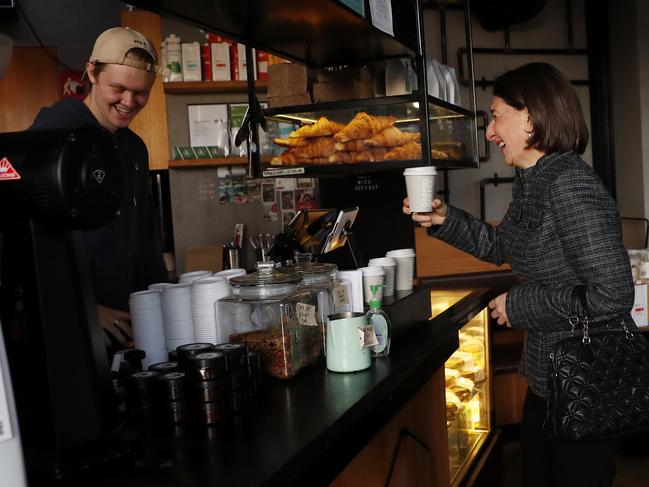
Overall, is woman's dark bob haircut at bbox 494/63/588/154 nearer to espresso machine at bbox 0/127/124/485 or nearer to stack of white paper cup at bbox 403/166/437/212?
stack of white paper cup at bbox 403/166/437/212

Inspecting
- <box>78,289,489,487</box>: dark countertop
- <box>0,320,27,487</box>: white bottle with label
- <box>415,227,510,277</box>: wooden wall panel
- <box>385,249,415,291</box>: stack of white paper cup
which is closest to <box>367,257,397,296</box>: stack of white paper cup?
<box>385,249,415,291</box>: stack of white paper cup

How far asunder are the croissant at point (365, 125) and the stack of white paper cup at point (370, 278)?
1.18 metres

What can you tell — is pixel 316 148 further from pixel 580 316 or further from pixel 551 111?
pixel 580 316

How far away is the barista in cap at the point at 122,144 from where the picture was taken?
2574 millimetres

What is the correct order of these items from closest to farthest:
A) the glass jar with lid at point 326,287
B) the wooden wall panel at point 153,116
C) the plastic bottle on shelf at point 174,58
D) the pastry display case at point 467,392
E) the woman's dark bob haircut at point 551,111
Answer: the glass jar with lid at point 326,287 → the woman's dark bob haircut at point 551,111 → the pastry display case at point 467,392 → the plastic bottle on shelf at point 174,58 → the wooden wall panel at point 153,116

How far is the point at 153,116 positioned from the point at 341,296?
3485 mm

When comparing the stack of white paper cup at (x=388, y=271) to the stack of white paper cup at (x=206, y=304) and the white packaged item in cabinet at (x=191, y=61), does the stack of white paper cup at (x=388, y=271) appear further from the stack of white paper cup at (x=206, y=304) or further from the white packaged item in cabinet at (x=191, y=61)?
the white packaged item in cabinet at (x=191, y=61)

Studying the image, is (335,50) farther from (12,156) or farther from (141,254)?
(12,156)

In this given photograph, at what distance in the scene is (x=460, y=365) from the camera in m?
3.16

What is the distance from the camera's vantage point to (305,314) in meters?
1.83

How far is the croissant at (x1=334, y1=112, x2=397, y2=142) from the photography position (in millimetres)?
3266

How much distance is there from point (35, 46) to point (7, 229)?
508cm

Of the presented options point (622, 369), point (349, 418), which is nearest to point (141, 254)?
point (349, 418)

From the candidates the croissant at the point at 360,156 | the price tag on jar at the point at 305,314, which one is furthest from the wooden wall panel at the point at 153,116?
the price tag on jar at the point at 305,314
